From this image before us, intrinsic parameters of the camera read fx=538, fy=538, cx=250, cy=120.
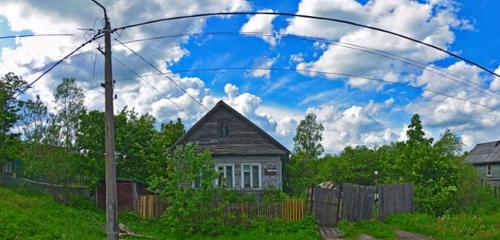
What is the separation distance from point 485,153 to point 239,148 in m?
41.7

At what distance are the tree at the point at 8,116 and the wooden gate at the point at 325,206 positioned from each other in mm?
Result: 18186

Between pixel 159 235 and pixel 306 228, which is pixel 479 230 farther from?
pixel 159 235

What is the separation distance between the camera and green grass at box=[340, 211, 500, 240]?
A: 20000 mm

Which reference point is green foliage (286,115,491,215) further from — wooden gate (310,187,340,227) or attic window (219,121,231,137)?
attic window (219,121,231,137)

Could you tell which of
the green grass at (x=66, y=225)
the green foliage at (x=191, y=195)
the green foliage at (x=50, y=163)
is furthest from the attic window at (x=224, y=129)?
the green foliage at (x=191, y=195)

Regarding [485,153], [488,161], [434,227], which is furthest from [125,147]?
[485,153]

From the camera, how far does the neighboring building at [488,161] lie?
188 ft

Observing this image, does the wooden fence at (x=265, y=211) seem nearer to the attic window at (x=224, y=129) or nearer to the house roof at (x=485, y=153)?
the attic window at (x=224, y=129)

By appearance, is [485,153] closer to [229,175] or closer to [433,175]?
[433,175]

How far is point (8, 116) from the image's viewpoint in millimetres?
31422

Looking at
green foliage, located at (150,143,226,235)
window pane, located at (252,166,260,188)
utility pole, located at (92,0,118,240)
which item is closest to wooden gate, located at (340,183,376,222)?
green foliage, located at (150,143,226,235)

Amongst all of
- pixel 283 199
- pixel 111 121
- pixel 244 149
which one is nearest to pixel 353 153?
pixel 244 149

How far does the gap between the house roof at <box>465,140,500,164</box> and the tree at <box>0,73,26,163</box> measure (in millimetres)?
47700

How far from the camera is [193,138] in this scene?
102 feet
